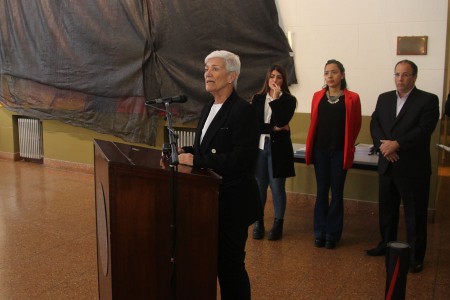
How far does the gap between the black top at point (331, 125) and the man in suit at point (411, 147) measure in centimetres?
34

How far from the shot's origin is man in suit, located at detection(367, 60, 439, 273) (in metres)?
3.36

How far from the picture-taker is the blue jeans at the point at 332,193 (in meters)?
3.83

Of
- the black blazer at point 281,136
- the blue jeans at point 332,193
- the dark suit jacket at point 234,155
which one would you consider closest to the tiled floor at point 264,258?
the blue jeans at point 332,193

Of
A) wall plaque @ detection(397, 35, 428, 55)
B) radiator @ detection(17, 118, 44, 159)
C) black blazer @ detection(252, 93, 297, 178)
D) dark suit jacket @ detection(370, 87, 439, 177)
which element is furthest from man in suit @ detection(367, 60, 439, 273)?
radiator @ detection(17, 118, 44, 159)

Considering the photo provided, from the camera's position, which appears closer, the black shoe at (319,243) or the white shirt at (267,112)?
the black shoe at (319,243)

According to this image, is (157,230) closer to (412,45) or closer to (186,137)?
(412,45)

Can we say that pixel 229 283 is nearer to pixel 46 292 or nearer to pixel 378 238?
pixel 46 292

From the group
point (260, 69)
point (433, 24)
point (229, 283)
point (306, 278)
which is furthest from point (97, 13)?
point (229, 283)

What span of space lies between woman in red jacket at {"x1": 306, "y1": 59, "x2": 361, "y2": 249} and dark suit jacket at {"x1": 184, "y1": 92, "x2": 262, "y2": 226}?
1.69 metres

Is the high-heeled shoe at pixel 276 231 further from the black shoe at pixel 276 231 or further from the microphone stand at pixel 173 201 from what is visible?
the microphone stand at pixel 173 201

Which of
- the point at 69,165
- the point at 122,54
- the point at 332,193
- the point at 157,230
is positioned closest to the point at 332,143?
the point at 332,193

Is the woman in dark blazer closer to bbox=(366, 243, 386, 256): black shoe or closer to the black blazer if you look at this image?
the black blazer

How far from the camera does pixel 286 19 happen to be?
4996 mm

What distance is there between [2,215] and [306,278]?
9.93 ft
